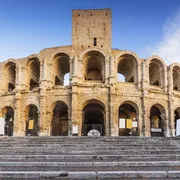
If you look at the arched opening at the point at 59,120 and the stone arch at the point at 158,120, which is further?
the arched opening at the point at 59,120

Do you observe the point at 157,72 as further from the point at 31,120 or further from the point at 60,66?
the point at 31,120

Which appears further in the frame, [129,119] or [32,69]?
[32,69]

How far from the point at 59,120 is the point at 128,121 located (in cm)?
854

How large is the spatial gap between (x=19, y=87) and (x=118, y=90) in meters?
10.0

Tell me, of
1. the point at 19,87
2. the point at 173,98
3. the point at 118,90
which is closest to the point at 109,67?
the point at 118,90

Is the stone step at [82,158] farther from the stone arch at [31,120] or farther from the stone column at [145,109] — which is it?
the stone arch at [31,120]

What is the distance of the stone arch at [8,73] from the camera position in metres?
26.0

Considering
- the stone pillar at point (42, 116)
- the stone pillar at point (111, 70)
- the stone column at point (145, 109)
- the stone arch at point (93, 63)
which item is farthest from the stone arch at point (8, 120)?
the stone column at point (145, 109)

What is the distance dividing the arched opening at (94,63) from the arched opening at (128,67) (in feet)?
6.87

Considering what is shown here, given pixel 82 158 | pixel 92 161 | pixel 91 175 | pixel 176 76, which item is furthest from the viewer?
pixel 176 76

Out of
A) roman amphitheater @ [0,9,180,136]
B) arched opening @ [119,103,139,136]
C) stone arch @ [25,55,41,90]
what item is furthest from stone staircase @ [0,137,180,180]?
stone arch @ [25,55,41,90]

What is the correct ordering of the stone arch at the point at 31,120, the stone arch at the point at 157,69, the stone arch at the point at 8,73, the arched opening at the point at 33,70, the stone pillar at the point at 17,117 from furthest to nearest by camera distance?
the stone arch at the point at 8,73, the arched opening at the point at 33,70, the stone arch at the point at 157,69, the stone arch at the point at 31,120, the stone pillar at the point at 17,117

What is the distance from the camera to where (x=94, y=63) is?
27141 millimetres

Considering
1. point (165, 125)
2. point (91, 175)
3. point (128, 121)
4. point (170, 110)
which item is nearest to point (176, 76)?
point (170, 110)
